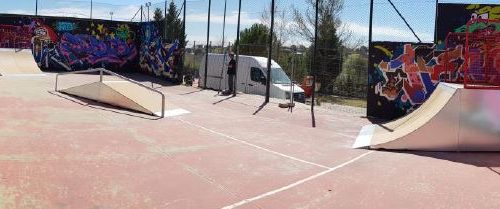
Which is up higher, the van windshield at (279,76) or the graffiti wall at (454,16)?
the graffiti wall at (454,16)

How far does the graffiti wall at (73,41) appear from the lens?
29938 mm

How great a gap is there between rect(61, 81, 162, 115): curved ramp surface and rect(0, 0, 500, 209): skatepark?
47 millimetres

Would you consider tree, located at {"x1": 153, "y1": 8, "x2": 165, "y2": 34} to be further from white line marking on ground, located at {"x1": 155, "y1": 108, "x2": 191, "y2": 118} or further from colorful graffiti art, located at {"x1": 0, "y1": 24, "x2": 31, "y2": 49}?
white line marking on ground, located at {"x1": 155, "y1": 108, "x2": 191, "y2": 118}

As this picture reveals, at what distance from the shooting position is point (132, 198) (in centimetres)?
582

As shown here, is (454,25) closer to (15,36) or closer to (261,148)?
(261,148)

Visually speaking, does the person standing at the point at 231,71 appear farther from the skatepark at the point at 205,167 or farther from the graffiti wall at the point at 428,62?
the skatepark at the point at 205,167

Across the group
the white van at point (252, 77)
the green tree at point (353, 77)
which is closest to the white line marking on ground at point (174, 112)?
the green tree at point (353, 77)

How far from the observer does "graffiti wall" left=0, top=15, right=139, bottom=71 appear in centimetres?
2994

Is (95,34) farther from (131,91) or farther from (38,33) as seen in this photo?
(131,91)

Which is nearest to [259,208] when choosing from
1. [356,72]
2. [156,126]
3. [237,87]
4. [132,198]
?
[132,198]

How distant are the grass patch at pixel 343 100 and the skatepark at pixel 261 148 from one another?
32 cm

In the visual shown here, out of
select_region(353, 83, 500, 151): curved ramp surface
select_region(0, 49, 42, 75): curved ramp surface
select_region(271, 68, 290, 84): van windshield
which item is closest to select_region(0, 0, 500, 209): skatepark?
select_region(353, 83, 500, 151): curved ramp surface

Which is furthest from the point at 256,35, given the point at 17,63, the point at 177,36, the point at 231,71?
the point at 17,63

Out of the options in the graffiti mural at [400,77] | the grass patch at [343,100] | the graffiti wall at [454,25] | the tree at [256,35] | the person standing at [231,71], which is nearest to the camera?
the graffiti wall at [454,25]
